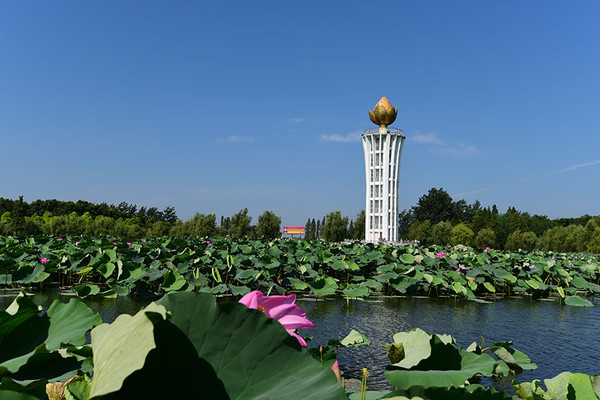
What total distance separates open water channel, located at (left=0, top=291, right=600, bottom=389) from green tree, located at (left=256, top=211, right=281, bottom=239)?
27902 mm

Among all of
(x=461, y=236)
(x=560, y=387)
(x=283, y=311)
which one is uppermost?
(x=461, y=236)

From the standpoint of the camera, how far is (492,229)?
4247 centimetres

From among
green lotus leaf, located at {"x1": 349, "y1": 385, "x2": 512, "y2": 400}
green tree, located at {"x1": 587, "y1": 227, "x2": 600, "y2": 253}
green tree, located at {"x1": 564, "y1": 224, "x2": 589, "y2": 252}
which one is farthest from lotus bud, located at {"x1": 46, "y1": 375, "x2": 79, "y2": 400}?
green tree, located at {"x1": 564, "y1": 224, "x2": 589, "y2": 252}

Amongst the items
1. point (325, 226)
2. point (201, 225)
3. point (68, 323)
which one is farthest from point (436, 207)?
point (68, 323)

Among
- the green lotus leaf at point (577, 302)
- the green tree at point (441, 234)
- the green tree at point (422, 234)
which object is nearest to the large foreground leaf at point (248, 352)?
the green lotus leaf at point (577, 302)

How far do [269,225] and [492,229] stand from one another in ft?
71.7

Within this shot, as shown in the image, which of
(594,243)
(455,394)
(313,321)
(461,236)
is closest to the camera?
(455,394)

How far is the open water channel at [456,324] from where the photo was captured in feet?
11.7

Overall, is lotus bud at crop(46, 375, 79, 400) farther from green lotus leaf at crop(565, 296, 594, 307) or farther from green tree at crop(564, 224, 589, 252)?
green tree at crop(564, 224, 589, 252)

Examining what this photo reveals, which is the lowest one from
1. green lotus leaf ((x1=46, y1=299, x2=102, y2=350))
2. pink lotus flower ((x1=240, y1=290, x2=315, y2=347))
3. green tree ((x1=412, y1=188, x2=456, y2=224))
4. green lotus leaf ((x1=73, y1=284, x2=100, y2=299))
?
green lotus leaf ((x1=73, y1=284, x2=100, y2=299))

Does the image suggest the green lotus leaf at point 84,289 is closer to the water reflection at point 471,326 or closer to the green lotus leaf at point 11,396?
Answer: the water reflection at point 471,326

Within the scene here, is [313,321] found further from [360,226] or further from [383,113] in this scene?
[360,226]

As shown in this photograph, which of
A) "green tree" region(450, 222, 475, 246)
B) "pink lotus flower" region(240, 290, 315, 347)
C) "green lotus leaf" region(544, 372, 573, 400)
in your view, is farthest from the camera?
"green tree" region(450, 222, 475, 246)

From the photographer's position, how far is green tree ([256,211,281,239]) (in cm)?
3459
